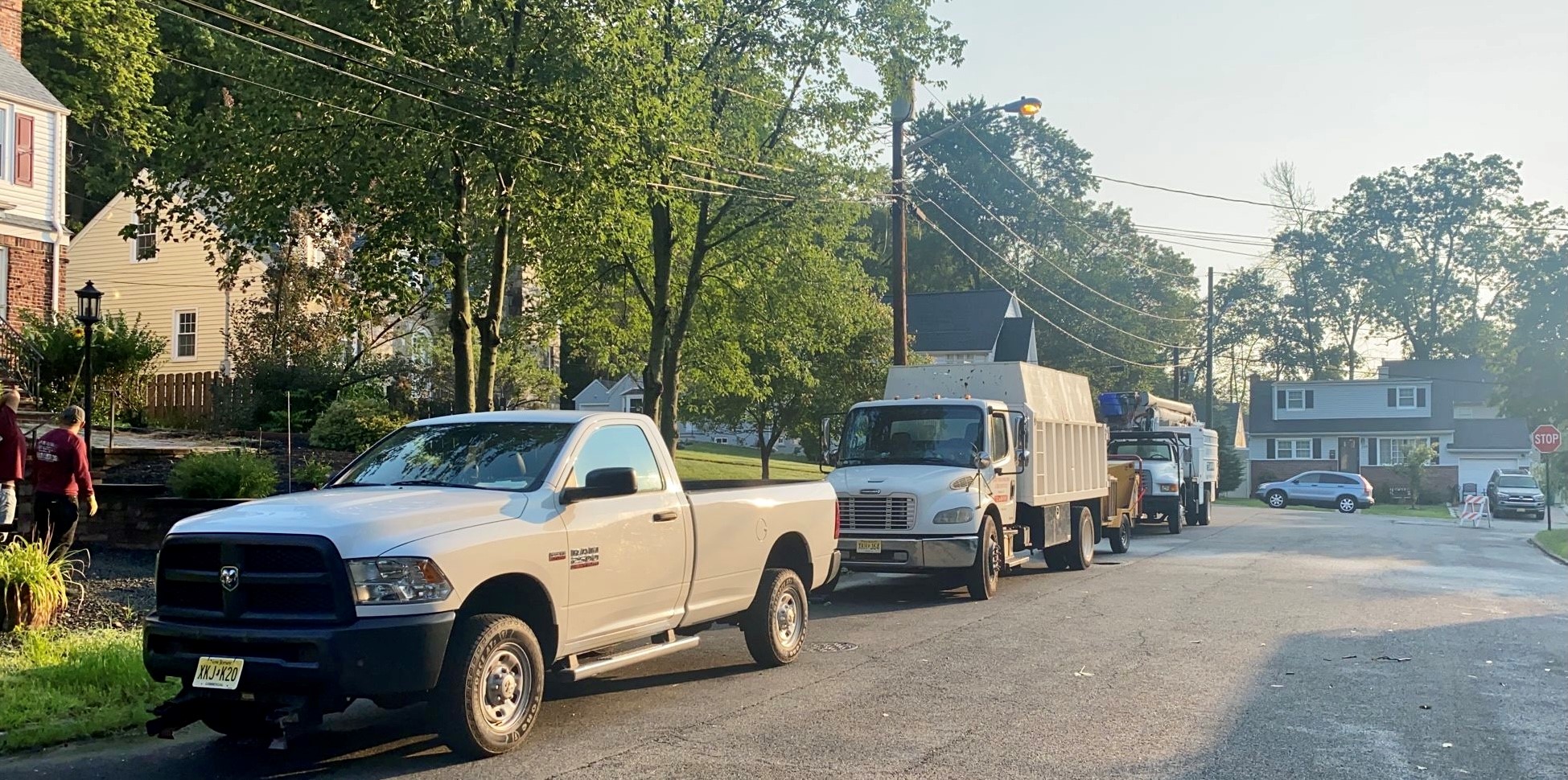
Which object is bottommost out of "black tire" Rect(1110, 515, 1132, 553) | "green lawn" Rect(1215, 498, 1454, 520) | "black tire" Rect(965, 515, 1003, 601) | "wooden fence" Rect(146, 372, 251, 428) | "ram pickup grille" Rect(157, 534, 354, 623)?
"green lawn" Rect(1215, 498, 1454, 520)

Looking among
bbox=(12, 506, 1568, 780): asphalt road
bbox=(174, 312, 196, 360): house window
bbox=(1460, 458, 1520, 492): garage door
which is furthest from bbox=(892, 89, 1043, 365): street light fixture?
bbox=(1460, 458, 1520, 492): garage door

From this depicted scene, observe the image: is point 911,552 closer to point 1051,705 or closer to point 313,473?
point 1051,705

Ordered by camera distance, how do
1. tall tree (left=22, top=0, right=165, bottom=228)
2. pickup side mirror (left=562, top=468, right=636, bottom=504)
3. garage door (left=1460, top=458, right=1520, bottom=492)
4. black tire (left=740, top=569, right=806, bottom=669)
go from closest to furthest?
pickup side mirror (left=562, top=468, right=636, bottom=504), black tire (left=740, top=569, right=806, bottom=669), tall tree (left=22, top=0, right=165, bottom=228), garage door (left=1460, top=458, right=1520, bottom=492)

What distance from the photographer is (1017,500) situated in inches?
648

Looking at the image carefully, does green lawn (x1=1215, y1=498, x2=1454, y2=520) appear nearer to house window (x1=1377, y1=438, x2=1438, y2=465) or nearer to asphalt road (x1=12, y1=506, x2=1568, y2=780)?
house window (x1=1377, y1=438, x2=1438, y2=465)

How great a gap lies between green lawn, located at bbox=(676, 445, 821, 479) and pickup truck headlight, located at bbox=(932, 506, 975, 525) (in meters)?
14.3

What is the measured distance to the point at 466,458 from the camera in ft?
26.3

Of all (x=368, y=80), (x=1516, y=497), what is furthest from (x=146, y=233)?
(x=1516, y=497)

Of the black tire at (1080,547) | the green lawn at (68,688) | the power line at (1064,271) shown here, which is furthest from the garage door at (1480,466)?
the green lawn at (68,688)

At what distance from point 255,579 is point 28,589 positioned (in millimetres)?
4246

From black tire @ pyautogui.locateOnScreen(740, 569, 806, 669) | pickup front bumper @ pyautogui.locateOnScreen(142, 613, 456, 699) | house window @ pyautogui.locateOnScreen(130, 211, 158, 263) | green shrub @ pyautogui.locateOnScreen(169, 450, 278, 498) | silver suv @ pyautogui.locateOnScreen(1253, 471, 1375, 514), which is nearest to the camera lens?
pickup front bumper @ pyautogui.locateOnScreen(142, 613, 456, 699)

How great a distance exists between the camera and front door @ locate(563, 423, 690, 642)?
7.68 m

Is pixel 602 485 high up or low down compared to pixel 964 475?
up

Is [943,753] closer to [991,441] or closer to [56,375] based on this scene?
[991,441]
